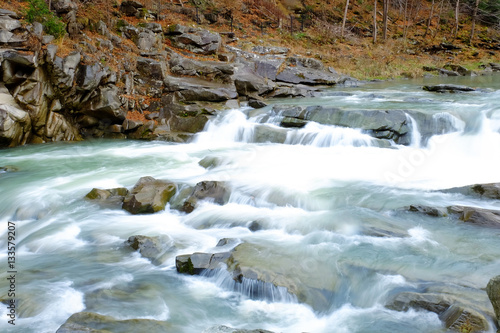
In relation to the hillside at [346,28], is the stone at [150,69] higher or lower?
lower

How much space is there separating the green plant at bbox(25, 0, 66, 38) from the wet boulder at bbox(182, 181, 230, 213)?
8.76 metres

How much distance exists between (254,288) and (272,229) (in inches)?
75.7

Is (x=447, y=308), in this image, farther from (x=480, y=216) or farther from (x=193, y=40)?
(x=193, y=40)

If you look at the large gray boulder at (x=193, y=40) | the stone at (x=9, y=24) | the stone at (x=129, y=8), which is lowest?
the stone at (x=9, y=24)

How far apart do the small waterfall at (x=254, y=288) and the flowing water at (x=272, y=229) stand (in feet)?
0.05

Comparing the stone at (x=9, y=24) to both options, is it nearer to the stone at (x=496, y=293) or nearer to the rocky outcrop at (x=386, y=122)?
the rocky outcrop at (x=386, y=122)

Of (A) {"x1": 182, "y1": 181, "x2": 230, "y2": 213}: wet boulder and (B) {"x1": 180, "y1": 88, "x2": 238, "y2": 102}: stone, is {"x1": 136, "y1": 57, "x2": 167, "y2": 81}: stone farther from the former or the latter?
(A) {"x1": 182, "y1": 181, "x2": 230, "y2": 213}: wet boulder

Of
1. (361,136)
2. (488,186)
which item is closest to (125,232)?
(488,186)

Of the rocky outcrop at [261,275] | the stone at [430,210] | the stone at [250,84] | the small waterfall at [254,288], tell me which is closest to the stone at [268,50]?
the stone at [250,84]

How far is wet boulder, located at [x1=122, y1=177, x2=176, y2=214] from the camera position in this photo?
751 centimetres

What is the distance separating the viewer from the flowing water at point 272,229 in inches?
180

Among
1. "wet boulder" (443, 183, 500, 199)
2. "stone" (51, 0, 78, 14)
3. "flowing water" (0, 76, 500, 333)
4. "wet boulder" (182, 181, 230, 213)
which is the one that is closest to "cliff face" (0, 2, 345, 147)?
"stone" (51, 0, 78, 14)

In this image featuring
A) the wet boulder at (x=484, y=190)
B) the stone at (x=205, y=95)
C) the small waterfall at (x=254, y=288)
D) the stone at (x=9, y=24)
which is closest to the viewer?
the small waterfall at (x=254, y=288)

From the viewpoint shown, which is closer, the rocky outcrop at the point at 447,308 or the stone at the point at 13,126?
the rocky outcrop at the point at 447,308
